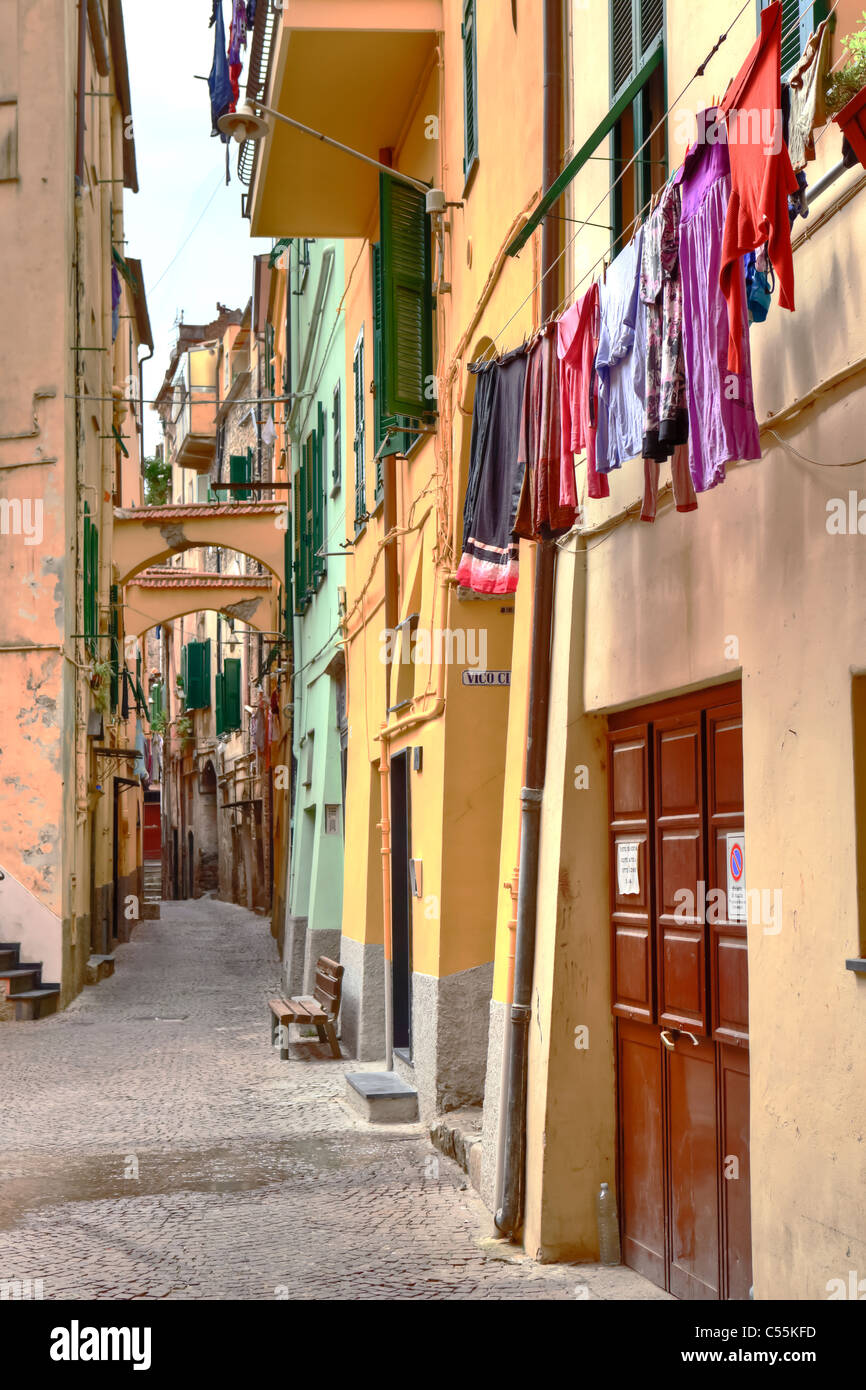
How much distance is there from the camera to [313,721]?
2006 centimetres

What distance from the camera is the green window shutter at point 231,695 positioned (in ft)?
122

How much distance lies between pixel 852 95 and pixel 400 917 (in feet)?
30.1

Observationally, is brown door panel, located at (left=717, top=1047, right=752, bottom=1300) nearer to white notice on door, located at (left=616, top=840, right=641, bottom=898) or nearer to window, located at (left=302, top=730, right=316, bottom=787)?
white notice on door, located at (left=616, top=840, right=641, bottom=898)

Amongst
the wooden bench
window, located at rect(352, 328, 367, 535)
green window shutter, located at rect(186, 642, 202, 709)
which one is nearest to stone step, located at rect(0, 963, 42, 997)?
the wooden bench

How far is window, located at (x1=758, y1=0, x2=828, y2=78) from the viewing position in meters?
4.57

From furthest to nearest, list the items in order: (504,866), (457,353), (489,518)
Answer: (457,353), (504,866), (489,518)

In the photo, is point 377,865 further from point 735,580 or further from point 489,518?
point 735,580

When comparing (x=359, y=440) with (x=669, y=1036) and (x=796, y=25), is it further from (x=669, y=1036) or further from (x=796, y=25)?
(x=796, y=25)

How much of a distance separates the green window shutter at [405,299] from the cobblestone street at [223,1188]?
201 inches

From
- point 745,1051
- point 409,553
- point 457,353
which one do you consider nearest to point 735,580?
point 745,1051

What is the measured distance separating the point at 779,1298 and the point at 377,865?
914cm

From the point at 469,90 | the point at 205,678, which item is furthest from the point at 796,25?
the point at 205,678

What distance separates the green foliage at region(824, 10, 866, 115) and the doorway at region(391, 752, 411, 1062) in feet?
27.8

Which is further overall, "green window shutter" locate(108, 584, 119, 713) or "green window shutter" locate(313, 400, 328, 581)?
"green window shutter" locate(108, 584, 119, 713)
